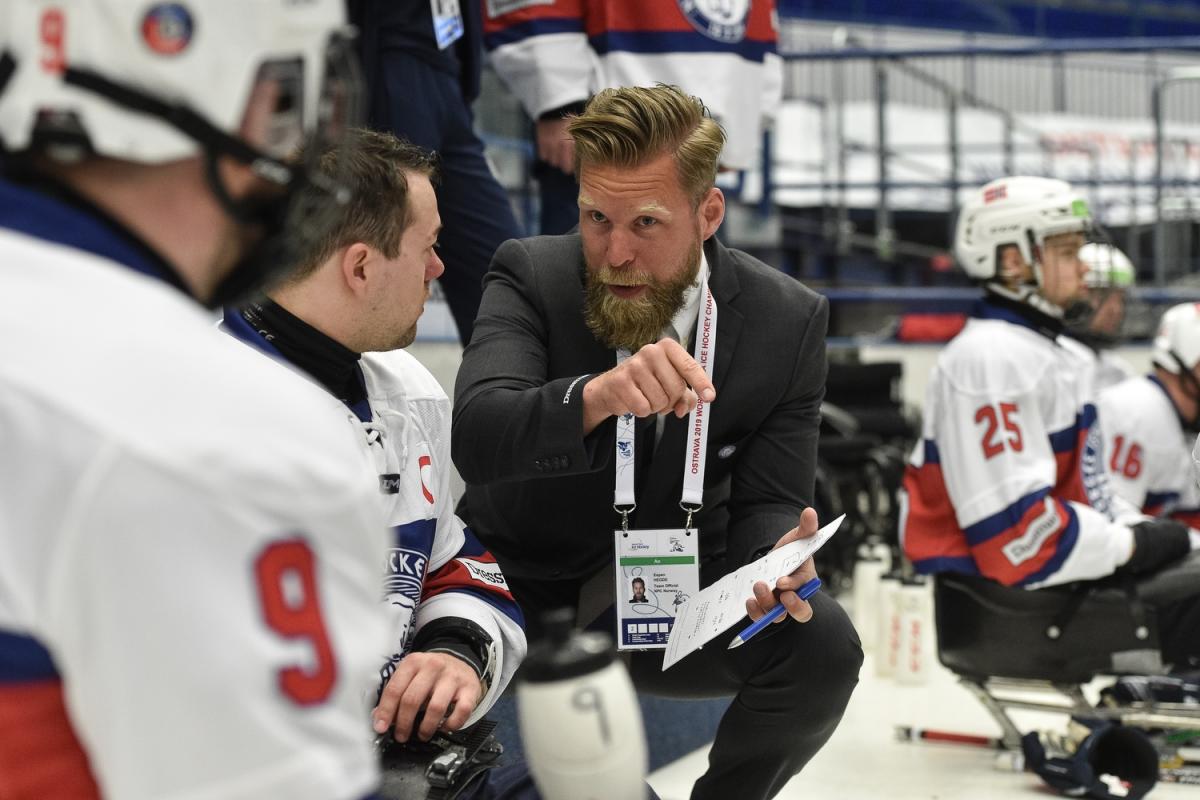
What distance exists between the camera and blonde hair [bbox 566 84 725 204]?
249 cm

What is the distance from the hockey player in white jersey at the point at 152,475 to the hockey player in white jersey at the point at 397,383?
990 millimetres

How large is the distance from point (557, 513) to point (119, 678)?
73.2 inches

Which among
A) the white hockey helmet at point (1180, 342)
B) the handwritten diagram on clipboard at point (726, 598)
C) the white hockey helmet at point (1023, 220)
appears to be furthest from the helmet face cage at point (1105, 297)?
the handwritten diagram on clipboard at point (726, 598)

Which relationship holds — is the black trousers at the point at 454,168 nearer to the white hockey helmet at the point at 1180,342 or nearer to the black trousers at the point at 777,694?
the black trousers at the point at 777,694

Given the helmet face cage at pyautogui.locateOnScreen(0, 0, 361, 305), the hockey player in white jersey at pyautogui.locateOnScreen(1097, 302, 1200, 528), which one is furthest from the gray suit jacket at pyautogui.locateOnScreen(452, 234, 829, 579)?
the hockey player in white jersey at pyautogui.locateOnScreen(1097, 302, 1200, 528)

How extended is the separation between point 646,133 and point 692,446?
53cm

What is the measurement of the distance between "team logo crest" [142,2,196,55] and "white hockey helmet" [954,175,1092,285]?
3239mm

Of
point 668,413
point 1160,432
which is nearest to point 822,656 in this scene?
point 668,413

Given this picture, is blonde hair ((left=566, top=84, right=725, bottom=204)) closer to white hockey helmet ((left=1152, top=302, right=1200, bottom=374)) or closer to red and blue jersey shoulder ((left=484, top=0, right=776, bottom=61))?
red and blue jersey shoulder ((left=484, top=0, right=776, bottom=61))

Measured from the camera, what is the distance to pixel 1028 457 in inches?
137

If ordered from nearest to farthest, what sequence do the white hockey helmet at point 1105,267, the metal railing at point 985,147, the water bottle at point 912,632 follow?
the water bottle at point 912,632, the white hockey helmet at point 1105,267, the metal railing at point 985,147

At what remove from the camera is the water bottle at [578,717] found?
107 cm

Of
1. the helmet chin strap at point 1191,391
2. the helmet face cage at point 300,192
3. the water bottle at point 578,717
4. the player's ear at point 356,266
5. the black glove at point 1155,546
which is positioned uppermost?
the helmet face cage at point 300,192

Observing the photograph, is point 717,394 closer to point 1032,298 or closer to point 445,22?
point 445,22
